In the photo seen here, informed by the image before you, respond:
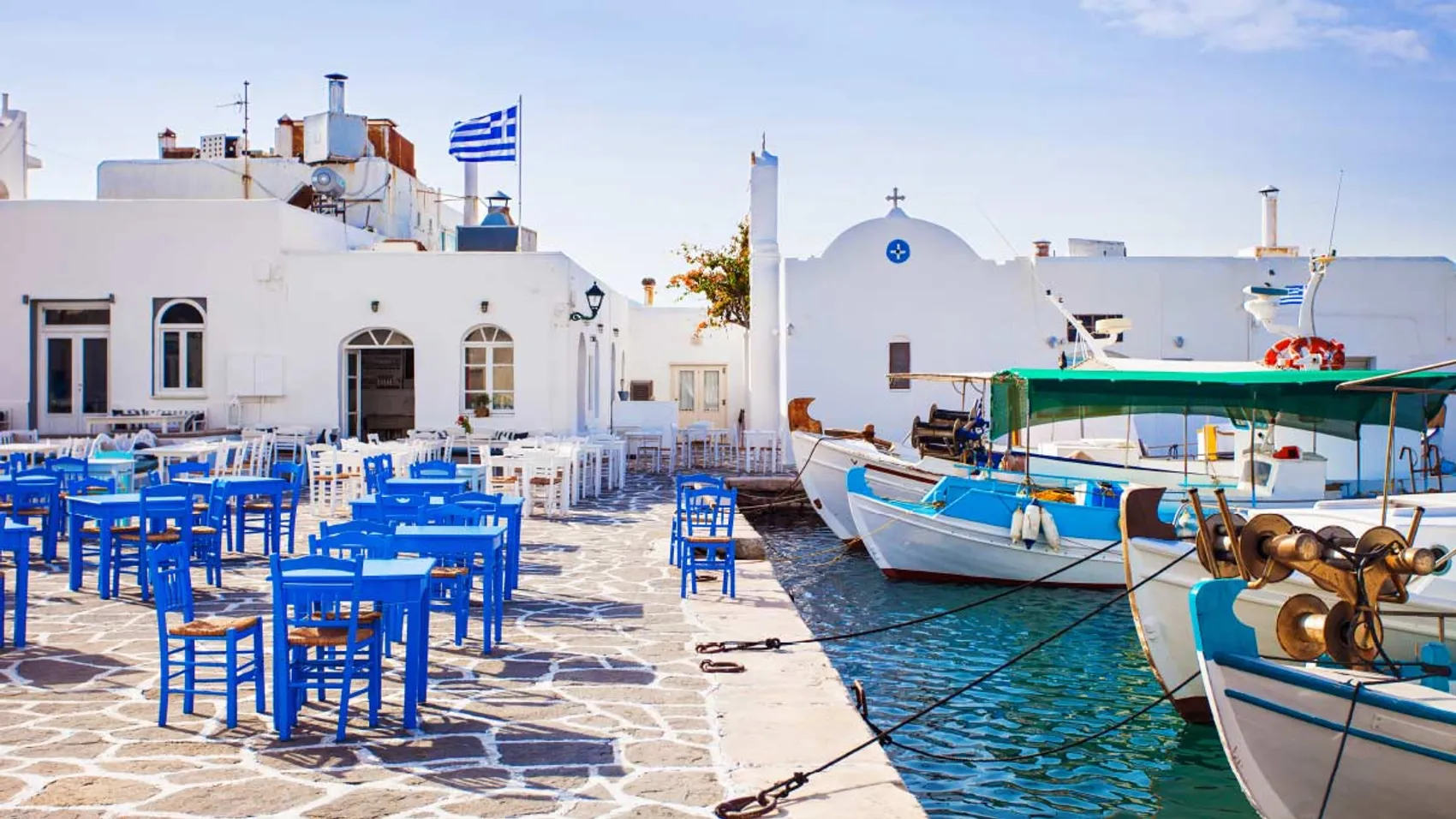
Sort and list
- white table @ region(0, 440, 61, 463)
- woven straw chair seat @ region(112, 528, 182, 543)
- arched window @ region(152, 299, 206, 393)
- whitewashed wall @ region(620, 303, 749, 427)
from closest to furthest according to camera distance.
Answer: woven straw chair seat @ region(112, 528, 182, 543)
white table @ region(0, 440, 61, 463)
arched window @ region(152, 299, 206, 393)
whitewashed wall @ region(620, 303, 749, 427)

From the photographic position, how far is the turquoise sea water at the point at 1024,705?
7543 millimetres

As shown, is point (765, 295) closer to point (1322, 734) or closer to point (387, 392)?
point (387, 392)

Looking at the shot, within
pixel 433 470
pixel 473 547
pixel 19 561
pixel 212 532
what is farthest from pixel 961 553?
pixel 19 561

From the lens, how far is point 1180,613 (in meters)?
8.85

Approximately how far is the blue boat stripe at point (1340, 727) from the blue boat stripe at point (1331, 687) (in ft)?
0.22

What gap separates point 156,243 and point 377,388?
24.9 ft

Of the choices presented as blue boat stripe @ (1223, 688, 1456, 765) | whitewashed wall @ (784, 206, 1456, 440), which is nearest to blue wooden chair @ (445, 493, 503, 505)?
blue boat stripe @ (1223, 688, 1456, 765)

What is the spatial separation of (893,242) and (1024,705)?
1539 centimetres

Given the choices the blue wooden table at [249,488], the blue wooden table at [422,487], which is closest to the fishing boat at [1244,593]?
the blue wooden table at [422,487]

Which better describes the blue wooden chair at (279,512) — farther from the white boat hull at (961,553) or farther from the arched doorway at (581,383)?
the arched doorway at (581,383)

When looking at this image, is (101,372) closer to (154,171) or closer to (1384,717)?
(154,171)

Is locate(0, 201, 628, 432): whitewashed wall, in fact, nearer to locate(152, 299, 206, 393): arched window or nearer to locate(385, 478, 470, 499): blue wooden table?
locate(152, 299, 206, 393): arched window

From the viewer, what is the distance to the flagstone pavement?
5102mm

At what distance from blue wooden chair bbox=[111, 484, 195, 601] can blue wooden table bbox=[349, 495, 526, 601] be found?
4.04ft
